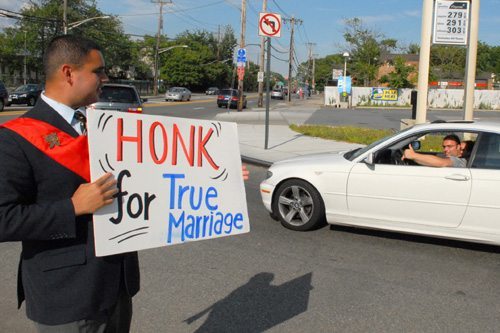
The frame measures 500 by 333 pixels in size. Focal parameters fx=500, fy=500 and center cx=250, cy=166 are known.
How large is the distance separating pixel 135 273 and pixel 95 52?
0.98m

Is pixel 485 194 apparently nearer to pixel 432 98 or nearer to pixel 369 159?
pixel 369 159

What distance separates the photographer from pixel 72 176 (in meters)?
1.92

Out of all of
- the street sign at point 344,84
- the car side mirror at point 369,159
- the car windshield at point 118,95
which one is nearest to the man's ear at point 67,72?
the car side mirror at point 369,159

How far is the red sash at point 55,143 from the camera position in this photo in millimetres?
1822

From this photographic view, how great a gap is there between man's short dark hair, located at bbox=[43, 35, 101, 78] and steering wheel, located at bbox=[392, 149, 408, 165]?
14.9ft

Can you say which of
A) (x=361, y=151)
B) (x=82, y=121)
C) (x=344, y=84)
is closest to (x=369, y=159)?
(x=361, y=151)

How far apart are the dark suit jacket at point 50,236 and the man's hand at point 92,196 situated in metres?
0.03

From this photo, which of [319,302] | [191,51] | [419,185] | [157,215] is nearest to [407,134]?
[419,185]

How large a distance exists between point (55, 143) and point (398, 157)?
490cm

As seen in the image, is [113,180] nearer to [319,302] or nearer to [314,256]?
[319,302]

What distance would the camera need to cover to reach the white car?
5207 mm

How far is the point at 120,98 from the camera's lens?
13867mm

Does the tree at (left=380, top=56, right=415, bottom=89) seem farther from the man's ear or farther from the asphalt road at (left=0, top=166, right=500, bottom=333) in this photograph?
the man's ear

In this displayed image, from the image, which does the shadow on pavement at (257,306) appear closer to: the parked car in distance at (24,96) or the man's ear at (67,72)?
the man's ear at (67,72)
